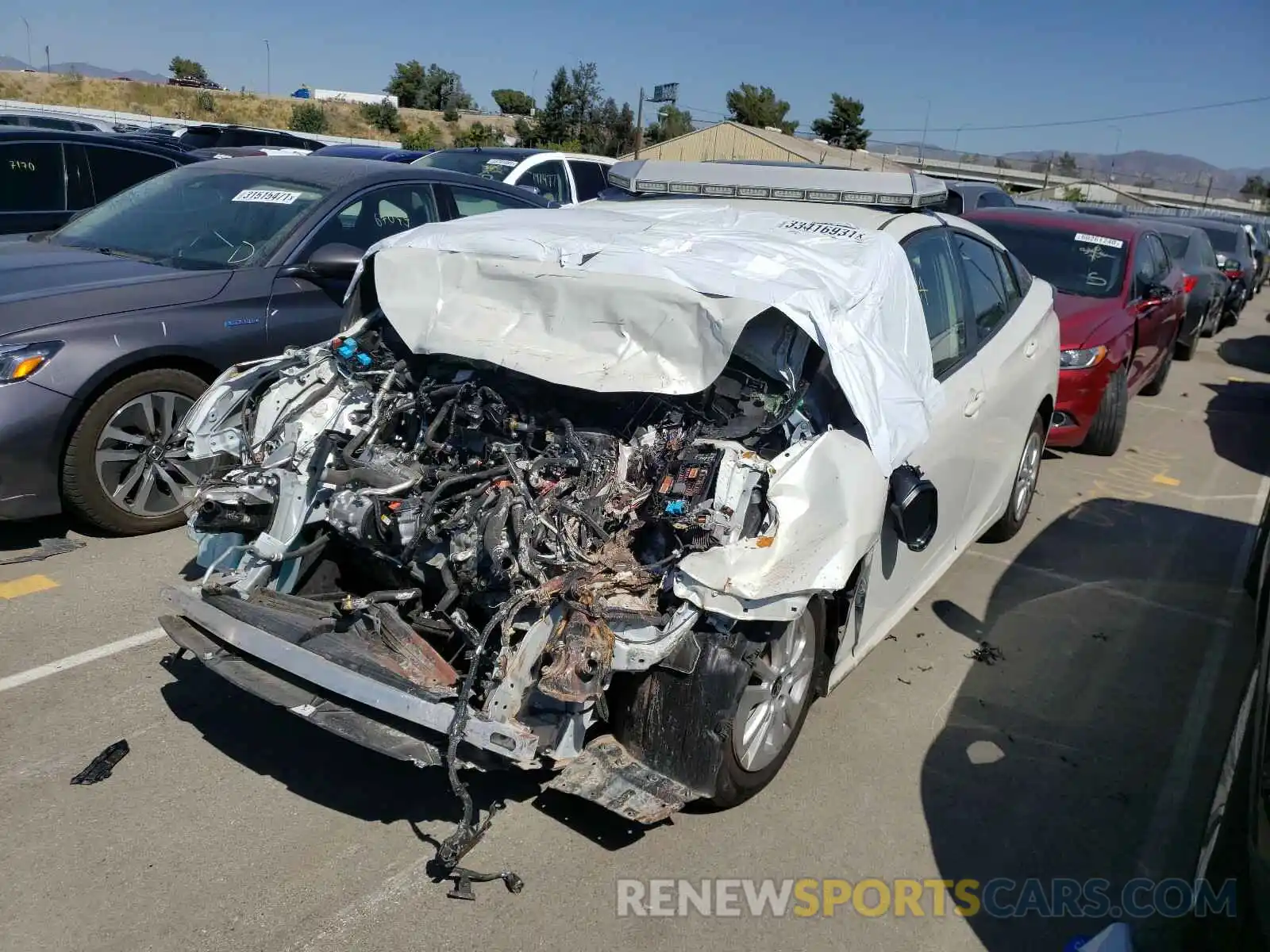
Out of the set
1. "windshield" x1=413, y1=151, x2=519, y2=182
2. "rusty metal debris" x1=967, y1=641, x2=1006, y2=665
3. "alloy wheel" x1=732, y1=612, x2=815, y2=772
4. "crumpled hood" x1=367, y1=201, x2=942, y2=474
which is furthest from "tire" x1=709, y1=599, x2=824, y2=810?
"windshield" x1=413, y1=151, x2=519, y2=182

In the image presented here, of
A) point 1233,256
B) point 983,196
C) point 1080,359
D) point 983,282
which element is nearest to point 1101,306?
point 1080,359

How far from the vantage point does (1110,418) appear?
25.5 ft

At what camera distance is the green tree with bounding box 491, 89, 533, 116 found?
68688 mm

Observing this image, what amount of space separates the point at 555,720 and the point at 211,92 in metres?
63.3

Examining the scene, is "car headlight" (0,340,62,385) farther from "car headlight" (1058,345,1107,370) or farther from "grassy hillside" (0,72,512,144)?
"grassy hillside" (0,72,512,144)

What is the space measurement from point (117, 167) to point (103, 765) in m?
6.09

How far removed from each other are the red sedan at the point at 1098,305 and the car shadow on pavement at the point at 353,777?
542 centimetres

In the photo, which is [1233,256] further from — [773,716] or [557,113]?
[557,113]

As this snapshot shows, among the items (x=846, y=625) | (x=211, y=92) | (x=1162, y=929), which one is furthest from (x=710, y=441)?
(x=211, y=92)

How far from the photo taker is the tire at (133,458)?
4.73 m

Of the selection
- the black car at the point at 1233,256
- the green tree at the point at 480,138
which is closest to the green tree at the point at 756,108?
the green tree at the point at 480,138

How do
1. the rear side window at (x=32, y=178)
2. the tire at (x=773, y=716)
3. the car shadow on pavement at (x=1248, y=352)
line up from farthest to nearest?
the car shadow on pavement at (x=1248, y=352)
the rear side window at (x=32, y=178)
the tire at (x=773, y=716)

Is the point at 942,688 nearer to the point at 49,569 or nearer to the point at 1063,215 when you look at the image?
the point at 49,569

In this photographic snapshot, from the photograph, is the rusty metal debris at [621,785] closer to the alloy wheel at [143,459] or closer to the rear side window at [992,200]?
the alloy wheel at [143,459]
